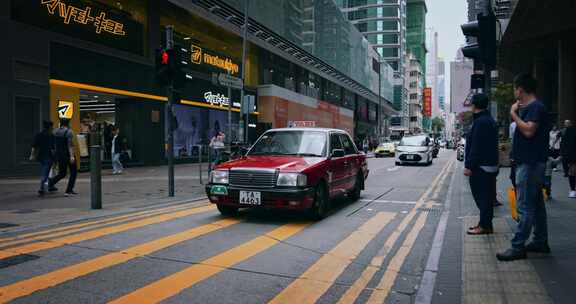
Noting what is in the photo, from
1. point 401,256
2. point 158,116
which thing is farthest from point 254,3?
point 401,256

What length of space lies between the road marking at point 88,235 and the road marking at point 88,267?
89cm

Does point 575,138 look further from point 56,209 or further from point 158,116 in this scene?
point 158,116

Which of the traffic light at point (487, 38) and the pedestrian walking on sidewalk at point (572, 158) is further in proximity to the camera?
the pedestrian walking on sidewalk at point (572, 158)

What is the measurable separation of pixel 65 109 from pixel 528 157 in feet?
53.7

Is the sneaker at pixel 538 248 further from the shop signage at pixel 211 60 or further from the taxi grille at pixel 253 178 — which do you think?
the shop signage at pixel 211 60

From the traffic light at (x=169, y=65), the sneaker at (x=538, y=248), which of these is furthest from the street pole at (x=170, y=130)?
the sneaker at (x=538, y=248)

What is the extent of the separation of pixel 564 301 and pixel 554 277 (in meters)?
0.71

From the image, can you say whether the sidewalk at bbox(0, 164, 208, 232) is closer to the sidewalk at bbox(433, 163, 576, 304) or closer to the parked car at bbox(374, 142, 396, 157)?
the sidewalk at bbox(433, 163, 576, 304)

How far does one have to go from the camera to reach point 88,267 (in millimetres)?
4762

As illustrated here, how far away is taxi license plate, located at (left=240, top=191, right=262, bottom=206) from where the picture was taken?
7.35m

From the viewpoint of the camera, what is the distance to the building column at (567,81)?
20.7 metres

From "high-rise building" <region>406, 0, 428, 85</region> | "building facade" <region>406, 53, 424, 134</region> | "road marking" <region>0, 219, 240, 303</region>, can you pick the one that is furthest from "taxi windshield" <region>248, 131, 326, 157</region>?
"high-rise building" <region>406, 0, 428, 85</region>

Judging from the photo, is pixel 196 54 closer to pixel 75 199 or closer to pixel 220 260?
pixel 75 199

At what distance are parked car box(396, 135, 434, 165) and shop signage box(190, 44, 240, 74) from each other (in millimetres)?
11675
